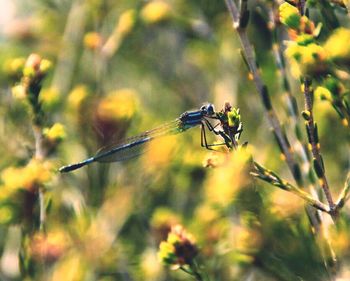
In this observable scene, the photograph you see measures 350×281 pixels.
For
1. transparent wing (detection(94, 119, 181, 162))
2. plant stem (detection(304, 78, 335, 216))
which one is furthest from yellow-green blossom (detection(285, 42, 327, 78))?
transparent wing (detection(94, 119, 181, 162))

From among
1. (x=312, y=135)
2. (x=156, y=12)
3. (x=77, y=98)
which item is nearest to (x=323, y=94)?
(x=312, y=135)

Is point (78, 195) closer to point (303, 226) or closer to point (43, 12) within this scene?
point (303, 226)

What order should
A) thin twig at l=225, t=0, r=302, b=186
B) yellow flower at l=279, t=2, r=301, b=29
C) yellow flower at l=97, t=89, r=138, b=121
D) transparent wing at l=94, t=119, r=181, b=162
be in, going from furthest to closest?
yellow flower at l=97, t=89, r=138, b=121
transparent wing at l=94, t=119, r=181, b=162
thin twig at l=225, t=0, r=302, b=186
yellow flower at l=279, t=2, r=301, b=29

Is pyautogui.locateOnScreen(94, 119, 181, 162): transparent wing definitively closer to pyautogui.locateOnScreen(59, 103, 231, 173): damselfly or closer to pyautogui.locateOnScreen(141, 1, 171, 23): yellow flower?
pyautogui.locateOnScreen(59, 103, 231, 173): damselfly

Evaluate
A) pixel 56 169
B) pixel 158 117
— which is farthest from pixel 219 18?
pixel 56 169

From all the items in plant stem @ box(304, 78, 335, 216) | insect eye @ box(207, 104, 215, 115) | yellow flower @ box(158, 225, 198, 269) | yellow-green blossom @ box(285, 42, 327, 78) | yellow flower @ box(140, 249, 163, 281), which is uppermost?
yellow-green blossom @ box(285, 42, 327, 78)

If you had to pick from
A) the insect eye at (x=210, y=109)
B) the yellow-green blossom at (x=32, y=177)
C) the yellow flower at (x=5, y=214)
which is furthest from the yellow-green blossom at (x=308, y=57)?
the yellow flower at (x=5, y=214)
